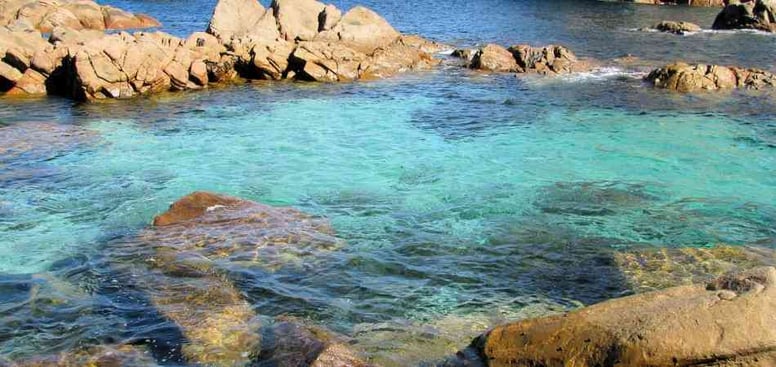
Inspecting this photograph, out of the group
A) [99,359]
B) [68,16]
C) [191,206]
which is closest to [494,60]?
[191,206]

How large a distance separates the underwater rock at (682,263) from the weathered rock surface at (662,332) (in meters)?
3.92

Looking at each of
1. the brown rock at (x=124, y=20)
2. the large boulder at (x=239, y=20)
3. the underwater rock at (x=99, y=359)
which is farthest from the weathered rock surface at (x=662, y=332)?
the brown rock at (x=124, y=20)

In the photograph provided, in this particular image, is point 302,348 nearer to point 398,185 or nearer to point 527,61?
point 398,185

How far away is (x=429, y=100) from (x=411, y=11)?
36.1 m

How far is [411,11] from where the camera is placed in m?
58.3

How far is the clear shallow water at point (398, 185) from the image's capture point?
9750mm

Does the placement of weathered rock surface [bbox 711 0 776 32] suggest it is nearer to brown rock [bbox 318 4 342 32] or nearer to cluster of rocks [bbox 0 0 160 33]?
brown rock [bbox 318 4 342 32]

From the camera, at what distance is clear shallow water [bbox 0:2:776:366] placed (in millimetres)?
9750

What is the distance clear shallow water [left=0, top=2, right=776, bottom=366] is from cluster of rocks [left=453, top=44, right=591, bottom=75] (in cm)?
168

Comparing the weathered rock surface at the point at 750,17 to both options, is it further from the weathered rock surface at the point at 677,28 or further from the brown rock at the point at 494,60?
the brown rock at the point at 494,60

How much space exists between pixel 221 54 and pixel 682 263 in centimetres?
2153

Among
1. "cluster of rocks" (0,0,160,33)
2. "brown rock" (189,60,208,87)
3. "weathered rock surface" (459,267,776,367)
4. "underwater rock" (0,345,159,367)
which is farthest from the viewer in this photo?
"cluster of rocks" (0,0,160,33)

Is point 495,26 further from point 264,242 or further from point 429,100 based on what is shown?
point 264,242

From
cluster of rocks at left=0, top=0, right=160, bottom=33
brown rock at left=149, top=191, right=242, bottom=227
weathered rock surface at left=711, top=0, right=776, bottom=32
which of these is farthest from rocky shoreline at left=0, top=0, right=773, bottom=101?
weathered rock surface at left=711, top=0, right=776, bottom=32
